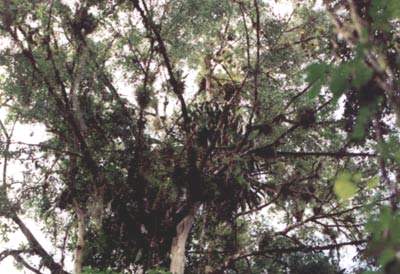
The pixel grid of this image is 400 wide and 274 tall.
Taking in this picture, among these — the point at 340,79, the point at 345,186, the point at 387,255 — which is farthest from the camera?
the point at 340,79

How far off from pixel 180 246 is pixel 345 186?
11.0 m

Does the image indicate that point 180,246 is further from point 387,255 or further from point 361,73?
point 387,255

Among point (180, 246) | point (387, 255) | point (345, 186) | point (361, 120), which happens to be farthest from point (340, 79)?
point (180, 246)

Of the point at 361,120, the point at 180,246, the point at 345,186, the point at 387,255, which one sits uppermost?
the point at 180,246

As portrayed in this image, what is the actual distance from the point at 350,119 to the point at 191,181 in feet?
12.7

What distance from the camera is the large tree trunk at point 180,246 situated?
11.9 meters

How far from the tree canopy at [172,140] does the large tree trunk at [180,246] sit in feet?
0.11

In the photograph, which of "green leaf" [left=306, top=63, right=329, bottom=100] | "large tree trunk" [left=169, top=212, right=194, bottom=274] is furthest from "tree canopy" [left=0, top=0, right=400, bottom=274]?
"green leaf" [left=306, top=63, right=329, bottom=100]

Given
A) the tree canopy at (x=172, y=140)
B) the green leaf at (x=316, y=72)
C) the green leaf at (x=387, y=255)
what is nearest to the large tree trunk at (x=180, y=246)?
the tree canopy at (x=172, y=140)

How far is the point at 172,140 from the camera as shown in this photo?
44.4ft

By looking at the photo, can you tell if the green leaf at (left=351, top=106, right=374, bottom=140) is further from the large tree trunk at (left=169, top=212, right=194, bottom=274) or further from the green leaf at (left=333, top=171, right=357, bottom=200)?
the large tree trunk at (left=169, top=212, right=194, bottom=274)

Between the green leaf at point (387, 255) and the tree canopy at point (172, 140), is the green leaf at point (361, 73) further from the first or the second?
the tree canopy at point (172, 140)

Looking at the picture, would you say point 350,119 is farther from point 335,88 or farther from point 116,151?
point 335,88

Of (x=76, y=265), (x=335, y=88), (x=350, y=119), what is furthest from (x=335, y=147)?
(x=335, y=88)
